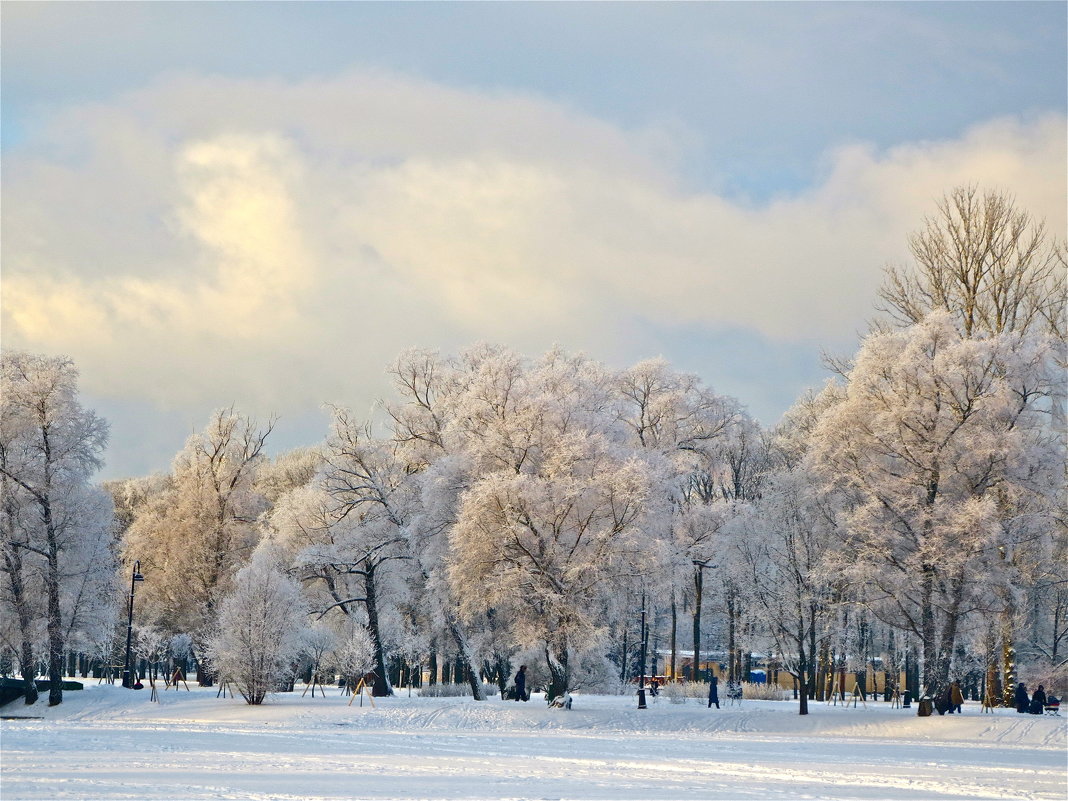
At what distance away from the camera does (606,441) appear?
40.1m

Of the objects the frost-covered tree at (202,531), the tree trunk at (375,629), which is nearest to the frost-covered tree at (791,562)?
the tree trunk at (375,629)

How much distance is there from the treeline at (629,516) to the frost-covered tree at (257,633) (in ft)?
0.27

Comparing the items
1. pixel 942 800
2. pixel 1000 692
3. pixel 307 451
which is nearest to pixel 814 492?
pixel 1000 692

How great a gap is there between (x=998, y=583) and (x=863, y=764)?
47.7 ft

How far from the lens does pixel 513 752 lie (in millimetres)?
24516

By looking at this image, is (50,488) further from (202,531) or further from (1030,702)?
(1030,702)

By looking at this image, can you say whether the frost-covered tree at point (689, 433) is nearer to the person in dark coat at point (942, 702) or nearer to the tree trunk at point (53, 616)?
the person in dark coat at point (942, 702)

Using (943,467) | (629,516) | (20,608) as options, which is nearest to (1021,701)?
(943,467)

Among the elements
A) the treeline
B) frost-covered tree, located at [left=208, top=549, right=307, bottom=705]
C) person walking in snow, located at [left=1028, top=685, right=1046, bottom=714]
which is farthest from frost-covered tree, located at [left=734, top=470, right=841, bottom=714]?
frost-covered tree, located at [left=208, top=549, right=307, bottom=705]

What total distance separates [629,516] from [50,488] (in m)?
22.4

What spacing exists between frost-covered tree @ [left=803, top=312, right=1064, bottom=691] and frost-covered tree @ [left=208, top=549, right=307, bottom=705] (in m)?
20.2

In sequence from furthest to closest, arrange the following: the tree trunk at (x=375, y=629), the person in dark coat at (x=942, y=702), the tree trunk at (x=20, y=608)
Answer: the tree trunk at (x=375, y=629)
the tree trunk at (x=20, y=608)
the person in dark coat at (x=942, y=702)

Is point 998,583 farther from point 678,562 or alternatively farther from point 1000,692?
point 678,562

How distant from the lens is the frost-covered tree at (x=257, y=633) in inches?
1592
